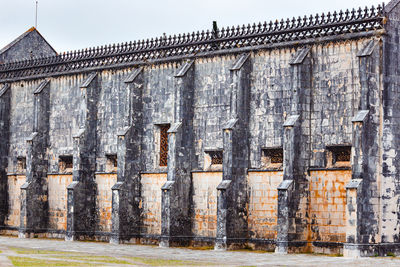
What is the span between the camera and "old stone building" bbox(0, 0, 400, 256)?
1334 inches

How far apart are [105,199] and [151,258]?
14.4 meters

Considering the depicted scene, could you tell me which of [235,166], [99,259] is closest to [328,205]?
[235,166]

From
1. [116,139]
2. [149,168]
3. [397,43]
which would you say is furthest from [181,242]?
[397,43]

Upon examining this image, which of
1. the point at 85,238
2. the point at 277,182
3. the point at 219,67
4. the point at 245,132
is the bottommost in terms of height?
the point at 85,238

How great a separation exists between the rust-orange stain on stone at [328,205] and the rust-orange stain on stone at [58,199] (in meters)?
17.5

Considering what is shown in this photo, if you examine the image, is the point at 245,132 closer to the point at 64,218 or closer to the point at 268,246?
the point at 268,246

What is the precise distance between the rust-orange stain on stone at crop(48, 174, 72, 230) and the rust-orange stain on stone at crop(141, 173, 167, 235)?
21.8 feet

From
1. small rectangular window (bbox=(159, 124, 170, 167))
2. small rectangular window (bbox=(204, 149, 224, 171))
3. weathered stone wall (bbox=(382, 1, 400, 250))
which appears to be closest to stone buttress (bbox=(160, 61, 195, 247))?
small rectangular window (bbox=(204, 149, 224, 171))

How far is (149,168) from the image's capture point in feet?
141

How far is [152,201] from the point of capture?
42.8 m

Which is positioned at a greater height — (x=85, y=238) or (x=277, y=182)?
(x=277, y=182)

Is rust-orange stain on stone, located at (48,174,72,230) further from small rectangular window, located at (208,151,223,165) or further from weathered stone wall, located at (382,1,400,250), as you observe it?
weathered stone wall, located at (382,1,400,250)

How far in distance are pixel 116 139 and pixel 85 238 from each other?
18.6 feet

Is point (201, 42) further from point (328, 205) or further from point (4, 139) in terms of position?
point (4, 139)
